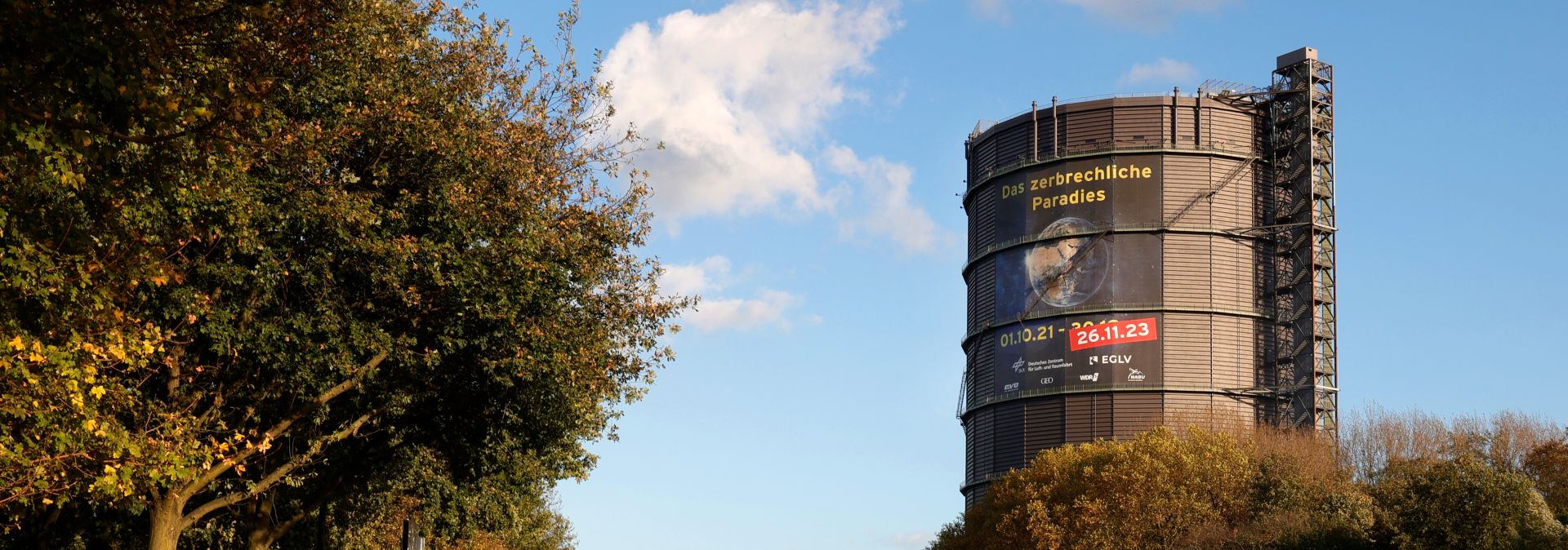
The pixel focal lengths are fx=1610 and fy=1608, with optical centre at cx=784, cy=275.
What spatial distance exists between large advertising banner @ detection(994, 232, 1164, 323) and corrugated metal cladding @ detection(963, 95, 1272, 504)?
80mm

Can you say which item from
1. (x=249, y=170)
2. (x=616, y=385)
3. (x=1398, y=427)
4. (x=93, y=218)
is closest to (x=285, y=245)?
(x=249, y=170)

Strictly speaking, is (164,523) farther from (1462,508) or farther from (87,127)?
(1462,508)

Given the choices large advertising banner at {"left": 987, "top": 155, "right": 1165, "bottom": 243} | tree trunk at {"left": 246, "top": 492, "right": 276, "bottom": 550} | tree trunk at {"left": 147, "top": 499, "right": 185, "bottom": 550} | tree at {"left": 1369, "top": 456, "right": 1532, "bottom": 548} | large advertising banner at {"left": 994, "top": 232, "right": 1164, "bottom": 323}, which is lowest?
tree trunk at {"left": 147, "top": 499, "right": 185, "bottom": 550}

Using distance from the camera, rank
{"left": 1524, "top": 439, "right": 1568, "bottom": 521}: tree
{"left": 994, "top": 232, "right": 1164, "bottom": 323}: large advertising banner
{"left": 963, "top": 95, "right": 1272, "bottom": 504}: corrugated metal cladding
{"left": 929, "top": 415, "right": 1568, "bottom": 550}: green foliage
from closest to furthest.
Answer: {"left": 929, "top": 415, "right": 1568, "bottom": 550}: green foliage, {"left": 1524, "top": 439, "right": 1568, "bottom": 521}: tree, {"left": 963, "top": 95, "right": 1272, "bottom": 504}: corrugated metal cladding, {"left": 994, "top": 232, "right": 1164, "bottom": 323}: large advertising banner

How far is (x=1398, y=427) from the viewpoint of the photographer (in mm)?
69312

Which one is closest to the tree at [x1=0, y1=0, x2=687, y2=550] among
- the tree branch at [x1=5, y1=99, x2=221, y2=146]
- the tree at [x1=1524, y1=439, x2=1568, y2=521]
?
the tree branch at [x1=5, y1=99, x2=221, y2=146]

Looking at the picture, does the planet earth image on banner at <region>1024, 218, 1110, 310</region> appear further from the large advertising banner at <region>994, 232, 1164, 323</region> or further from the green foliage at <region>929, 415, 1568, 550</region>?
the green foliage at <region>929, 415, 1568, 550</region>

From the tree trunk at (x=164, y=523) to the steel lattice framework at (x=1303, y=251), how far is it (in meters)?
54.7

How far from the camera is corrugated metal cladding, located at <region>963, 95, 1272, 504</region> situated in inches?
2717

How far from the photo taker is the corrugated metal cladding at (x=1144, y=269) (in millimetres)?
69000

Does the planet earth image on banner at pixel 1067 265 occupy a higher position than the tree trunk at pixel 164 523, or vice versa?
the planet earth image on banner at pixel 1067 265

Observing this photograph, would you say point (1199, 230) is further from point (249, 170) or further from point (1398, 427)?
point (249, 170)

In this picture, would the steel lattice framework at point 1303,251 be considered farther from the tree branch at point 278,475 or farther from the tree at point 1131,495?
the tree branch at point 278,475

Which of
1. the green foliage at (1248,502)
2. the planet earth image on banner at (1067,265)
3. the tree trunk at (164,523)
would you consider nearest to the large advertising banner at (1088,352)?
the planet earth image on banner at (1067,265)
